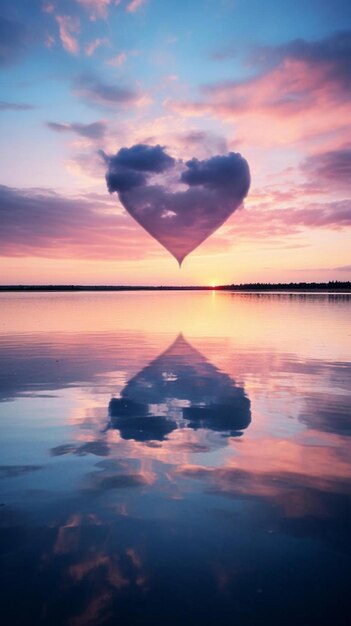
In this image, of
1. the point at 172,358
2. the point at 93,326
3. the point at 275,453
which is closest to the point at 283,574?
the point at 275,453

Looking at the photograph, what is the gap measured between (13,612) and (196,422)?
6.48 m

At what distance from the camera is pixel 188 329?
3450 centimetres

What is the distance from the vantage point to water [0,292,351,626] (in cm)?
457

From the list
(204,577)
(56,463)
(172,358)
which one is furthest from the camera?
(172,358)

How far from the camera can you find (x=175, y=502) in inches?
257

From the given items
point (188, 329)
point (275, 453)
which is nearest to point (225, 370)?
point (275, 453)

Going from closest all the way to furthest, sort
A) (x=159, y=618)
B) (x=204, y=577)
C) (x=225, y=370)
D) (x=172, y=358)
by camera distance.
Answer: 1. (x=159, y=618)
2. (x=204, y=577)
3. (x=225, y=370)
4. (x=172, y=358)

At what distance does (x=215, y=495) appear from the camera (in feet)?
22.1

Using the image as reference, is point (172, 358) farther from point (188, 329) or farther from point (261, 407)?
point (188, 329)

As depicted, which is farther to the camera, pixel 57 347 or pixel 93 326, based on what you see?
pixel 93 326

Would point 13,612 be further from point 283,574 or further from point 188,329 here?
point 188,329

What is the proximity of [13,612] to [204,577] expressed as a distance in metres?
1.87

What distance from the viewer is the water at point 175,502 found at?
15.0ft

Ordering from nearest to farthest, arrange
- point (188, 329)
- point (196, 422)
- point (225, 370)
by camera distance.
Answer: point (196, 422) → point (225, 370) → point (188, 329)
